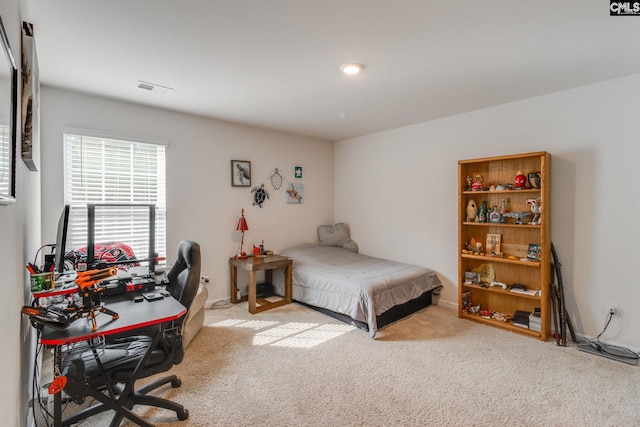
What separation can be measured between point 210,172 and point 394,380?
3055 mm

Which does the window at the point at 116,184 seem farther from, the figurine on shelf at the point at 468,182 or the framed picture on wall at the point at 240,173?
the figurine on shelf at the point at 468,182

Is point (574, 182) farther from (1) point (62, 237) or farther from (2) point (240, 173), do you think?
(1) point (62, 237)

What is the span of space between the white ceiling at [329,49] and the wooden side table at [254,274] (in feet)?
6.02

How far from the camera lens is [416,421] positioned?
6.19 ft

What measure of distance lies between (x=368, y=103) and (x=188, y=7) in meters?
2.01

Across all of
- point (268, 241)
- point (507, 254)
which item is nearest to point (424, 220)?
point (507, 254)

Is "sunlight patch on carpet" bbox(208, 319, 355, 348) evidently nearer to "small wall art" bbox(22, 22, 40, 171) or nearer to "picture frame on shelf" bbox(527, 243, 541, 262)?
"picture frame on shelf" bbox(527, 243, 541, 262)

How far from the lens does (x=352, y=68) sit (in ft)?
7.98

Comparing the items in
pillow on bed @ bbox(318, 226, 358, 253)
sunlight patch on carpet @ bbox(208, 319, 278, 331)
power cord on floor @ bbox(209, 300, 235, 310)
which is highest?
pillow on bed @ bbox(318, 226, 358, 253)

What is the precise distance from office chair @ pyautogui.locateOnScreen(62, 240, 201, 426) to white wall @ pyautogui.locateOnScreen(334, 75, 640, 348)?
121 inches

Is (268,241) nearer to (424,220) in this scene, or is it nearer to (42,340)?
(424,220)

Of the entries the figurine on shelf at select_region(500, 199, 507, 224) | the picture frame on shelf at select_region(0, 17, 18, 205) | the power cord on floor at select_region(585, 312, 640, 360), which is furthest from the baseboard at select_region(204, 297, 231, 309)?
the power cord on floor at select_region(585, 312, 640, 360)

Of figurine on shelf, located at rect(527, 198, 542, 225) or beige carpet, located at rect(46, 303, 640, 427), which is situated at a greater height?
figurine on shelf, located at rect(527, 198, 542, 225)

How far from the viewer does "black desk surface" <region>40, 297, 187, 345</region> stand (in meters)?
1.42
